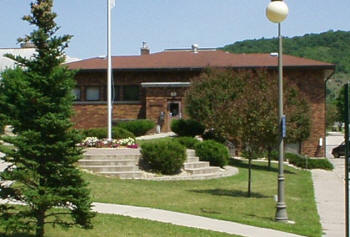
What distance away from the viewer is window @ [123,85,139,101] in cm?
4462

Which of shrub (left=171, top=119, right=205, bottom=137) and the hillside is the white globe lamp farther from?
the hillside

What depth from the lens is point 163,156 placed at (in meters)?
21.9

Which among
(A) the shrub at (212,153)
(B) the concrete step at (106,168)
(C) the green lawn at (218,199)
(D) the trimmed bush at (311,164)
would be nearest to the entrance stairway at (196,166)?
(A) the shrub at (212,153)

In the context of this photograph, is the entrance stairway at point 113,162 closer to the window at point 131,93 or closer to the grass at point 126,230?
Result: the grass at point 126,230

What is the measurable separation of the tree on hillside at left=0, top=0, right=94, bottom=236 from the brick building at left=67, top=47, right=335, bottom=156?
107 feet

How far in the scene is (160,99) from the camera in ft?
139

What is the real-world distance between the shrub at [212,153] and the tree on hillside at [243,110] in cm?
81

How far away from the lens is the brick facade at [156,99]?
4241 centimetres

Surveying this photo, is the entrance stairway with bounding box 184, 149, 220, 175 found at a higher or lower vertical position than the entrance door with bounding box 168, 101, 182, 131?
lower

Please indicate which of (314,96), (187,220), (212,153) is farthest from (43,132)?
(314,96)

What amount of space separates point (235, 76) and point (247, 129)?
45.2 ft

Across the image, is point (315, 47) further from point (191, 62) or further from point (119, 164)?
point (119, 164)

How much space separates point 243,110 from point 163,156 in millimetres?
4251

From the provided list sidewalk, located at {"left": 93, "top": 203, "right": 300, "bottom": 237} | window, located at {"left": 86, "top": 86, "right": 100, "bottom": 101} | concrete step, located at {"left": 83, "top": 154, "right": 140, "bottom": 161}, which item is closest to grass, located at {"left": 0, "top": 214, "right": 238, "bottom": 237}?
sidewalk, located at {"left": 93, "top": 203, "right": 300, "bottom": 237}
